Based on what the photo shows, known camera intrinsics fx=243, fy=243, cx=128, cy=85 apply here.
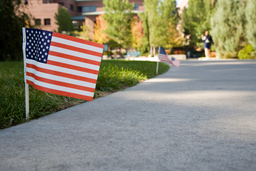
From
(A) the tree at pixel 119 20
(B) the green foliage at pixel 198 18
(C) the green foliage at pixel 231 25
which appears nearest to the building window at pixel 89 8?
(A) the tree at pixel 119 20

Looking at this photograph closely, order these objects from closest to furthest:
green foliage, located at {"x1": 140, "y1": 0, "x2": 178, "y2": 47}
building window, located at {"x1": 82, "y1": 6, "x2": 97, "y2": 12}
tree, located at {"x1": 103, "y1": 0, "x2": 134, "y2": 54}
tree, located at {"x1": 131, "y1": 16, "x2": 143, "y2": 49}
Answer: green foliage, located at {"x1": 140, "y1": 0, "x2": 178, "y2": 47} < tree, located at {"x1": 103, "y1": 0, "x2": 134, "y2": 54} < tree, located at {"x1": 131, "y1": 16, "x2": 143, "y2": 49} < building window, located at {"x1": 82, "y1": 6, "x2": 97, "y2": 12}

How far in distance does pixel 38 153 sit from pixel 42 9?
49.0 meters

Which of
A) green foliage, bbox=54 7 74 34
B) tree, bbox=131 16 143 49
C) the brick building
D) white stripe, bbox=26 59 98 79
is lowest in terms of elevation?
white stripe, bbox=26 59 98 79

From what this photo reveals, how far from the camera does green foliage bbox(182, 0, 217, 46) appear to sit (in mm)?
36688

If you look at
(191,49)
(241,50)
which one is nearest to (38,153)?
(241,50)

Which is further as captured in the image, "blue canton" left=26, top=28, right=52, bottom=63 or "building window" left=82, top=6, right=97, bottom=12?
"building window" left=82, top=6, right=97, bottom=12

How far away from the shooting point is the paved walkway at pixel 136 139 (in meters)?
1.76

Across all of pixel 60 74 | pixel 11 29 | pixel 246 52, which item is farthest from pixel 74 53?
pixel 246 52

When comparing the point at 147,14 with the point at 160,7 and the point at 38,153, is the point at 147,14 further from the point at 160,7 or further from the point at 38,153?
the point at 38,153

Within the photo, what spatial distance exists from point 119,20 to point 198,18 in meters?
13.1

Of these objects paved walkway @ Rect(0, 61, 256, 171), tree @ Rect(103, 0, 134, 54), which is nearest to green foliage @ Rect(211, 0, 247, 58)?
tree @ Rect(103, 0, 134, 54)

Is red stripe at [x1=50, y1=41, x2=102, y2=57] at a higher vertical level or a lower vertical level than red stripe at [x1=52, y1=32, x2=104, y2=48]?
lower

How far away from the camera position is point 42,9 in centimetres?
4603

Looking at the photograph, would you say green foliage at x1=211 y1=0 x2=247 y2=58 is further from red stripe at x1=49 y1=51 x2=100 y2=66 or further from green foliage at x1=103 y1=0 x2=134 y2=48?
red stripe at x1=49 y1=51 x2=100 y2=66
